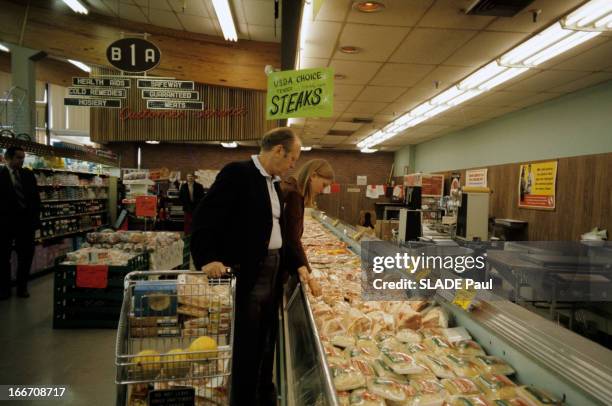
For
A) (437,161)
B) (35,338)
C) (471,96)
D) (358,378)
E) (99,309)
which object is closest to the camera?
(358,378)

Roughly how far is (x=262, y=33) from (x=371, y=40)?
3.37 m

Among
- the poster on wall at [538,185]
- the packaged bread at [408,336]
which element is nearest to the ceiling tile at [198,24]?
the poster on wall at [538,185]

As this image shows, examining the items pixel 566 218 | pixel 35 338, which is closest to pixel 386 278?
pixel 35 338

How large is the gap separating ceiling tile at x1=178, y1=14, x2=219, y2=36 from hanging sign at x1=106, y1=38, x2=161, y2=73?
1520 mm

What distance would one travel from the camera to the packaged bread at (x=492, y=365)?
1559 mm

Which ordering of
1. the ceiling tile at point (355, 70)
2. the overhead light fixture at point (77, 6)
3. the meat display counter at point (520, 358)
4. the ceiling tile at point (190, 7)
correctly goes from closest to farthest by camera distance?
1. the meat display counter at point (520, 358)
2. the ceiling tile at point (355, 70)
3. the ceiling tile at point (190, 7)
4. the overhead light fixture at point (77, 6)

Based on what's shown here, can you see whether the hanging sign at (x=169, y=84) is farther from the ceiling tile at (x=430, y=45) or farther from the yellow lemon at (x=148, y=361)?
the yellow lemon at (x=148, y=361)

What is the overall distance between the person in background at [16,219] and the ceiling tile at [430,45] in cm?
554

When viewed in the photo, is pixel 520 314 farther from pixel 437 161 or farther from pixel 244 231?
pixel 437 161

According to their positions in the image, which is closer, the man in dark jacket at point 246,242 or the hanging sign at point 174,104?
the man in dark jacket at point 246,242

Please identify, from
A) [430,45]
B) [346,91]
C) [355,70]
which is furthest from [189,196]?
[430,45]

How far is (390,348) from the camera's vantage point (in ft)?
6.26

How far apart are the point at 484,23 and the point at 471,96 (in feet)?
10.4

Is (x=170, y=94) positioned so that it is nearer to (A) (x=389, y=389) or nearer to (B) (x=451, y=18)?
(B) (x=451, y=18)
